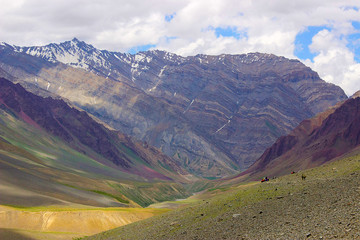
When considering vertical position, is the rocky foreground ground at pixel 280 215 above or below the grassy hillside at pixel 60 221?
above

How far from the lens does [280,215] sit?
1554 inches

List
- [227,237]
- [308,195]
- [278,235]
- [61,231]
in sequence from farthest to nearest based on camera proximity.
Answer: [61,231], [308,195], [227,237], [278,235]

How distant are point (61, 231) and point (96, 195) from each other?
232ft

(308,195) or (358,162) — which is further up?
(358,162)

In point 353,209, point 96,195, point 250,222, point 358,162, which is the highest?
point 358,162

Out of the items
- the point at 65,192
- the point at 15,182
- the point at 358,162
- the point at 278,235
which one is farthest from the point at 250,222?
the point at 65,192

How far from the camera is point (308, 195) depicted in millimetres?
43188

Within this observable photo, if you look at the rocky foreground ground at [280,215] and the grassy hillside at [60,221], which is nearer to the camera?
the rocky foreground ground at [280,215]

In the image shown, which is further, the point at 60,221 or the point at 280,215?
the point at 60,221

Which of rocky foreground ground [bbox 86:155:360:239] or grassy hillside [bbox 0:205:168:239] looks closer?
rocky foreground ground [bbox 86:155:360:239]

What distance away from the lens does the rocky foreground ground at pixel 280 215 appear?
34062 millimetres

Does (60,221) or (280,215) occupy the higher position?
(280,215)

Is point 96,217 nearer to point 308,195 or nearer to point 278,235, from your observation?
point 308,195

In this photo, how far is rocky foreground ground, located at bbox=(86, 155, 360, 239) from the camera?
112 feet
